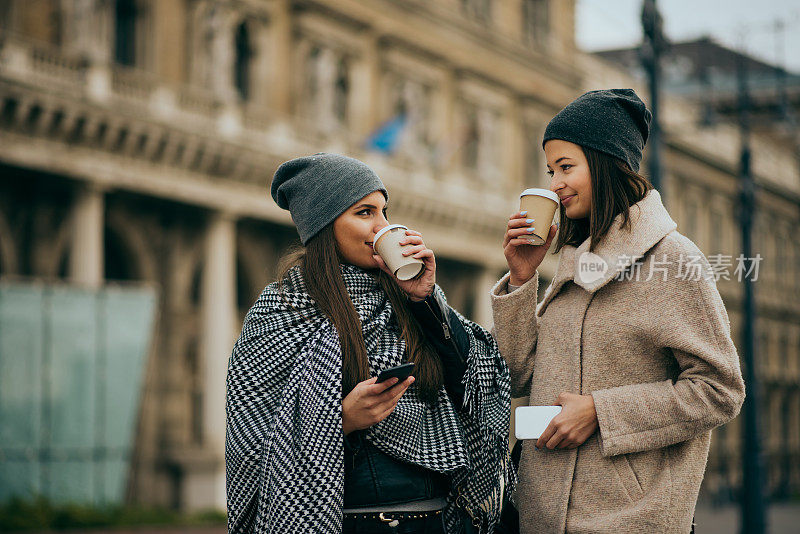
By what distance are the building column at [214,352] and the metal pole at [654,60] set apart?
1435 cm

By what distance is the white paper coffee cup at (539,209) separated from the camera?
3.08 metres

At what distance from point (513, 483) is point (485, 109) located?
31695 millimetres

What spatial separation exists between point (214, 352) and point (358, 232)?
20722 mm

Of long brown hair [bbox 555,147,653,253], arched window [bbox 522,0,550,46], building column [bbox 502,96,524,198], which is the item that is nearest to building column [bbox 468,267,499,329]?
building column [bbox 502,96,524,198]

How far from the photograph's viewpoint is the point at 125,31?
78.2 ft

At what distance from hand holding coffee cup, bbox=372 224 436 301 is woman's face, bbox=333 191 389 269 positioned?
143 millimetres

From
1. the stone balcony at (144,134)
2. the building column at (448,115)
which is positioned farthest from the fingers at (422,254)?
the building column at (448,115)

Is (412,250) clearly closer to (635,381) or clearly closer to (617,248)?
(617,248)

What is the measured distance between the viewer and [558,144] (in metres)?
3.21

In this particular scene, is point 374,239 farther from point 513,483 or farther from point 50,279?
point 50,279

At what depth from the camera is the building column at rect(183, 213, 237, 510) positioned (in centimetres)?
2319

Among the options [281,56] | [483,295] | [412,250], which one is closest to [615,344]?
[412,250]

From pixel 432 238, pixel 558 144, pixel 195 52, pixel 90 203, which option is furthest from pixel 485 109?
pixel 558 144

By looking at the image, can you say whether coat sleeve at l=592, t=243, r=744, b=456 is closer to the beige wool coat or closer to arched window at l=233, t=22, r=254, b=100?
the beige wool coat
